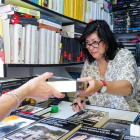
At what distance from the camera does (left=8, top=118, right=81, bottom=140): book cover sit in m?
0.62

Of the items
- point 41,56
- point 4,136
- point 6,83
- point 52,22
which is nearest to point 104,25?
point 52,22

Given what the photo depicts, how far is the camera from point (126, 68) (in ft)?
3.84

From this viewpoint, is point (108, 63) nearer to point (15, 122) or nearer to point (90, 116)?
point (90, 116)

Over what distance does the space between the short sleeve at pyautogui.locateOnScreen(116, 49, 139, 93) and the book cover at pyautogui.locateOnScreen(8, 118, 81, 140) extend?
568 millimetres

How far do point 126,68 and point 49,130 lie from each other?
2.41ft

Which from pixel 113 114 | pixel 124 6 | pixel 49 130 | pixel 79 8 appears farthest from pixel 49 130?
pixel 124 6

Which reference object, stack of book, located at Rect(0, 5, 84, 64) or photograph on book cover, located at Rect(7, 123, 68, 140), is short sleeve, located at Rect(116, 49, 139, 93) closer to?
stack of book, located at Rect(0, 5, 84, 64)

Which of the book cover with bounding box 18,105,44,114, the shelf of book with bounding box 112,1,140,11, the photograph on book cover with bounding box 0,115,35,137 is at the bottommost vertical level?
the book cover with bounding box 18,105,44,114

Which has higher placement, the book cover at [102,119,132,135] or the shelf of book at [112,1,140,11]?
the shelf of book at [112,1,140,11]

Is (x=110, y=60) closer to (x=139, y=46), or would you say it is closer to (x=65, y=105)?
(x=65, y=105)

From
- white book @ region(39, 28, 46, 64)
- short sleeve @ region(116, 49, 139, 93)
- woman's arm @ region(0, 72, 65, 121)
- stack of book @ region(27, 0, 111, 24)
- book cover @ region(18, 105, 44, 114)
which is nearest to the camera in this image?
woman's arm @ region(0, 72, 65, 121)

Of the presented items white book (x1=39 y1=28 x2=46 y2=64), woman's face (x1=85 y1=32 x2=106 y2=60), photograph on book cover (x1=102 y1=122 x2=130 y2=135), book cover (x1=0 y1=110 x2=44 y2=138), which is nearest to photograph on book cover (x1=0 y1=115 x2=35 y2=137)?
book cover (x1=0 y1=110 x2=44 y2=138)

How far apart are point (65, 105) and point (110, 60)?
519mm

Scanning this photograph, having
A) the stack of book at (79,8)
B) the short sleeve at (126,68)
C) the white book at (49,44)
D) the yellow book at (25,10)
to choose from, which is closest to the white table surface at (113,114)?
the short sleeve at (126,68)
